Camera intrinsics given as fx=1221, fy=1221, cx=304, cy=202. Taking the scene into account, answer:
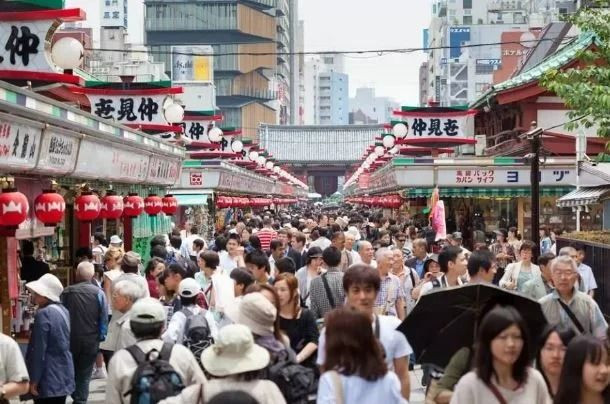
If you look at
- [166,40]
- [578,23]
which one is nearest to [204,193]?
[578,23]

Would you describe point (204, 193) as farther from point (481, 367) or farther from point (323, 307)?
point (481, 367)

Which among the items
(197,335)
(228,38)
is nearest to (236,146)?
(197,335)

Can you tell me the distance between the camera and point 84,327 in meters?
11.5

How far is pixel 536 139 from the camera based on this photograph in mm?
22000

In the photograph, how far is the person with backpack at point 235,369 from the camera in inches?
237

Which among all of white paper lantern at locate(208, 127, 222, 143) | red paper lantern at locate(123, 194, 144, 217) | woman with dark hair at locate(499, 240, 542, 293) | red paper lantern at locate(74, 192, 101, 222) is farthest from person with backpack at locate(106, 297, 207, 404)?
white paper lantern at locate(208, 127, 222, 143)

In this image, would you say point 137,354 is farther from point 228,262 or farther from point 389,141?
point 389,141

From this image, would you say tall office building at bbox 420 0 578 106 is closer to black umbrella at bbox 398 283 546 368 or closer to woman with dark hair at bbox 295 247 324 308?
woman with dark hair at bbox 295 247 324 308

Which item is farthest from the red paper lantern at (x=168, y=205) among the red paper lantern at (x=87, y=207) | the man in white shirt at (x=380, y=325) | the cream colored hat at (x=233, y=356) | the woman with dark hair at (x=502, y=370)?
the woman with dark hair at (x=502, y=370)

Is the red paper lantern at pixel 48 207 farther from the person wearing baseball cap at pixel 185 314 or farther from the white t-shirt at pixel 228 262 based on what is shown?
the person wearing baseball cap at pixel 185 314

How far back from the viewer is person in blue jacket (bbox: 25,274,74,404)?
9.98 m

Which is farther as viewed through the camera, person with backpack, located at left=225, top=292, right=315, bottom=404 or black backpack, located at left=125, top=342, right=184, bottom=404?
person with backpack, located at left=225, top=292, right=315, bottom=404

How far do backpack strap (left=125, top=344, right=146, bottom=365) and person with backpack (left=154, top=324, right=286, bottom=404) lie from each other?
2.95 ft

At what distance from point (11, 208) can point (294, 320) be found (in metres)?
3.89
